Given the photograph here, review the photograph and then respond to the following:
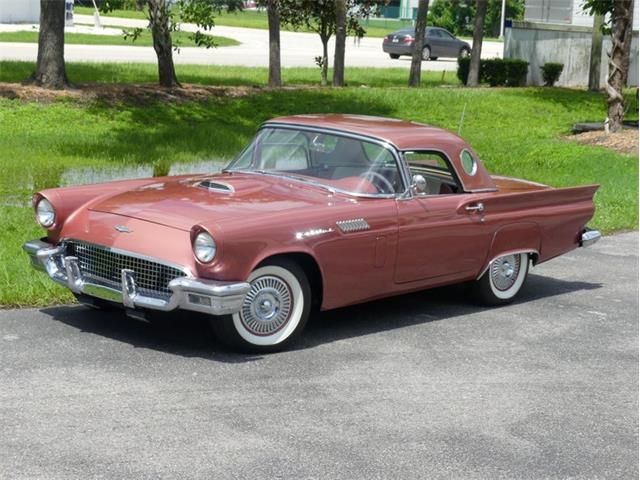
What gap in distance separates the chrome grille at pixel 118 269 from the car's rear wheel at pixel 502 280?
2.83 m

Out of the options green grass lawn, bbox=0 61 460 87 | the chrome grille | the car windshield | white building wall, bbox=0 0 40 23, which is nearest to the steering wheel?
the car windshield

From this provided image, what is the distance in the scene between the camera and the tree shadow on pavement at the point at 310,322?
7.36 metres

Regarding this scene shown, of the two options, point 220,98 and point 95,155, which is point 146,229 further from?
point 220,98

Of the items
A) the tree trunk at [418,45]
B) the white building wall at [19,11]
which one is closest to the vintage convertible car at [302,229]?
the tree trunk at [418,45]

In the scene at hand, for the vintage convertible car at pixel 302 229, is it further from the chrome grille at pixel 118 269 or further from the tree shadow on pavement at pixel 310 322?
the tree shadow on pavement at pixel 310 322

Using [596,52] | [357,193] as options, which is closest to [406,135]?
[357,193]

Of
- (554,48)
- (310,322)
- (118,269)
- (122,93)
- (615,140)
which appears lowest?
(615,140)

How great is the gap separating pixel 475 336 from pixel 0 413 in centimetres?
352

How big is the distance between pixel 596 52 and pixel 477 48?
12.4 ft

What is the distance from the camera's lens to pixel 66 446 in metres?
5.50

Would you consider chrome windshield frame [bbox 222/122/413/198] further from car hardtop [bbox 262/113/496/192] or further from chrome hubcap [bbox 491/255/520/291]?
chrome hubcap [bbox 491/255/520/291]

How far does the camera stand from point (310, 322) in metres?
8.25

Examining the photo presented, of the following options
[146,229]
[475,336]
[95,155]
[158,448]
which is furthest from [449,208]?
[95,155]

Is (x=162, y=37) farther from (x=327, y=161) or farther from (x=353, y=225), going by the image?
(x=353, y=225)
